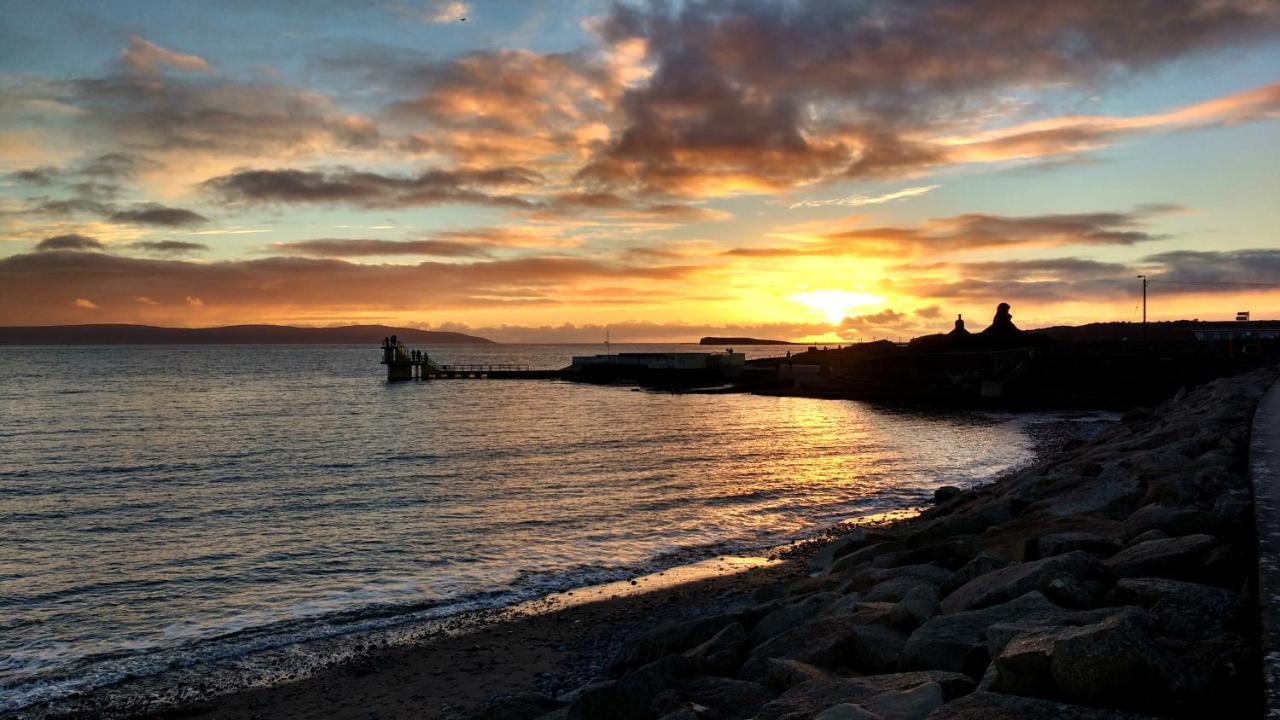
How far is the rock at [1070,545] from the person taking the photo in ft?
21.2

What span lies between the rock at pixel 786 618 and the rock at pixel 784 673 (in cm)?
115

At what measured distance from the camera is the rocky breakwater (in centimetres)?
349

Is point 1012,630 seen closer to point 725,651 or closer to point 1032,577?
point 1032,577

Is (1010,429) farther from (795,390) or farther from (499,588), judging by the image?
(499,588)

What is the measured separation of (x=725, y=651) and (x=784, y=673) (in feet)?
4.39

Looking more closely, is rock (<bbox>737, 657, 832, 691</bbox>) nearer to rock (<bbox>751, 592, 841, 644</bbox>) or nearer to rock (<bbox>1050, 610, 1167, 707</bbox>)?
rock (<bbox>751, 592, 841, 644</bbox>)

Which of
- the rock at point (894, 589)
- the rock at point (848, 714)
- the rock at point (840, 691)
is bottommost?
the rock at point (894, 589)

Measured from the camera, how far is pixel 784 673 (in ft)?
18.3

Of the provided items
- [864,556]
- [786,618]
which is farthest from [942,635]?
[864,556]

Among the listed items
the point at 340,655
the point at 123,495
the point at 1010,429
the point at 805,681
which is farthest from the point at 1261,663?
the point at 1010,429

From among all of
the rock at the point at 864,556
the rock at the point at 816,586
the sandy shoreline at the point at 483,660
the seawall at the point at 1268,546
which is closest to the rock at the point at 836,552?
the sandy shoreline at the point at 483,660

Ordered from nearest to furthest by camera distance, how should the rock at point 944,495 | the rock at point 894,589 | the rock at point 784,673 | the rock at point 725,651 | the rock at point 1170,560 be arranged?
the rock at point 1170,560 → the rock at point 784,673 → the rock at point 725,651 → the rock at point 894,589 → the rock at point 944,495

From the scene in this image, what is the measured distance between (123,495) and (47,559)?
6.86 metres

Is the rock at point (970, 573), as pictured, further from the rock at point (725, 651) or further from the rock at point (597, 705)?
the rock at point (597, 705)
